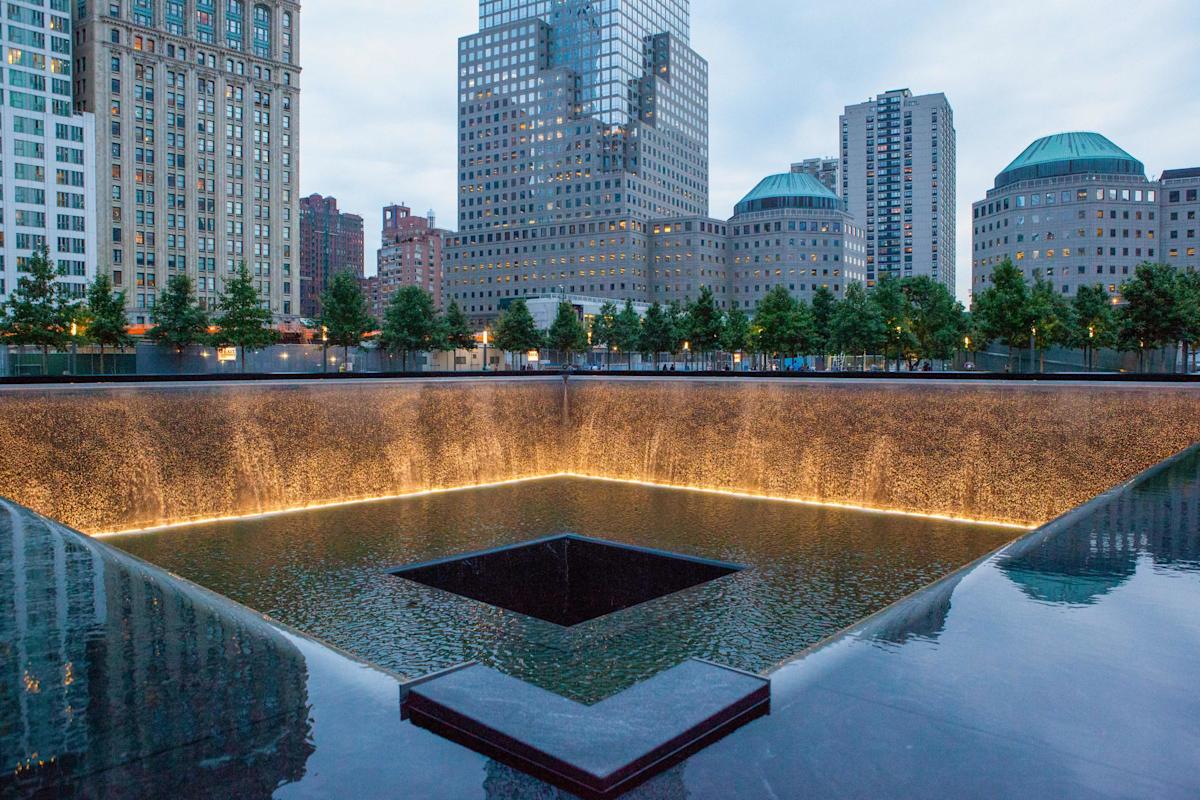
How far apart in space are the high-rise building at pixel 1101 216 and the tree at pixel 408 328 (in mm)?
82582

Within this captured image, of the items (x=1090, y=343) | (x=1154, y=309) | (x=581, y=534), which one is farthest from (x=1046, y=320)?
(x=581, y=534)

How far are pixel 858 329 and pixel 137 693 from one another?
2288 inches

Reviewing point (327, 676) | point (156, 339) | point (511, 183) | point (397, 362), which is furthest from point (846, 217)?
point (327, 676)

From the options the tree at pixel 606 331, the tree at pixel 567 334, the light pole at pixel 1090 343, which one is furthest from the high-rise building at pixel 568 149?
the light pole at pixel 1090 343

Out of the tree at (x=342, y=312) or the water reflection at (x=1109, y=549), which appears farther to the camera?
the tree at (x=342, y=312)

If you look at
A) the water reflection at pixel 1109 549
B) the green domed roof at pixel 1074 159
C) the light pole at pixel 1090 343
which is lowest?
the water reflection at pixel 1109 549

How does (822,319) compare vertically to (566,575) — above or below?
above

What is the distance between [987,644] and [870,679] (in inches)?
39.8

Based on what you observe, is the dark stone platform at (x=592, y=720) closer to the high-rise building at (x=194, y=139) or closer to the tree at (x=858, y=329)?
the tree at (x=858, y=329)

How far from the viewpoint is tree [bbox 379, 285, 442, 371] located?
6297 centimetres

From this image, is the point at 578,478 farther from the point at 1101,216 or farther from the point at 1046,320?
the point at 1101,216

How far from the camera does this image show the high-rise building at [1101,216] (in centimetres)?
11150

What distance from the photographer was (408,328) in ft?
207

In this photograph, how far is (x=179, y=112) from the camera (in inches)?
3578
